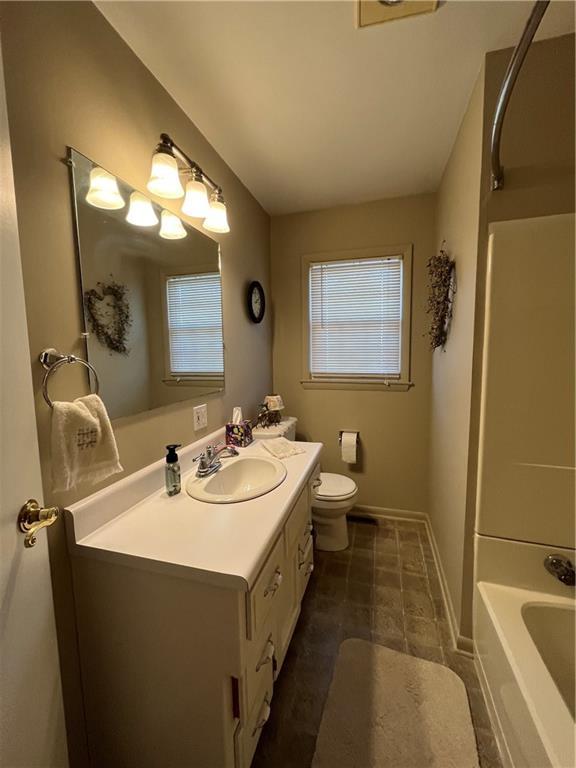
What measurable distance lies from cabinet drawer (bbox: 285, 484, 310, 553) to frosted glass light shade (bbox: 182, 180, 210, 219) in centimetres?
133

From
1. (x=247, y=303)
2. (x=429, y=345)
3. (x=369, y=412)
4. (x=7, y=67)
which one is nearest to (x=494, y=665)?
(x=369, y=412)

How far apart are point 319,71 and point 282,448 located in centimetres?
165

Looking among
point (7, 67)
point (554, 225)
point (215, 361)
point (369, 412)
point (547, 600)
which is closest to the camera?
point (7, 67)

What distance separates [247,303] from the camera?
2.14m

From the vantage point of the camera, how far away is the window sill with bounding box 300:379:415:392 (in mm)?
2418

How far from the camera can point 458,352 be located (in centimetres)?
154

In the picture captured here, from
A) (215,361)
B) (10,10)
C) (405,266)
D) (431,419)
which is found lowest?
(431,419)

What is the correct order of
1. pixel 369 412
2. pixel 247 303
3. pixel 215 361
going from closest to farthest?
1. pixel 215 361
2. pixel 247 303
3. pixel 369 412

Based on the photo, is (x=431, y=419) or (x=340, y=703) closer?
(x=340, y=703)

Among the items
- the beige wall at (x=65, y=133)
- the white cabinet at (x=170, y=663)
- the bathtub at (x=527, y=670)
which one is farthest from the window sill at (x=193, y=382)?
the bathtub at (x=527, y=670)

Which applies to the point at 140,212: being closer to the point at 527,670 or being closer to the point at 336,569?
the point at 527,670

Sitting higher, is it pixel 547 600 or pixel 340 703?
pixel 547 600

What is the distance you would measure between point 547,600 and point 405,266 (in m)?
2.03

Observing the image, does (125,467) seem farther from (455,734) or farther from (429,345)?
(429,345)
